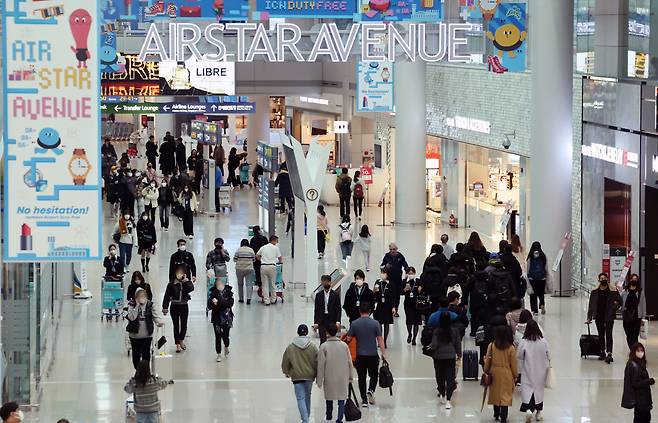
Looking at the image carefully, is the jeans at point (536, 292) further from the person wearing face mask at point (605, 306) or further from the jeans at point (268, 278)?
the jeans at point (268, 278)

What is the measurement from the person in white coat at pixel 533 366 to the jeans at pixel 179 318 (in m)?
6.06

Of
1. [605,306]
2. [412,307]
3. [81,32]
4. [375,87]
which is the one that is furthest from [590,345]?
[375,87]

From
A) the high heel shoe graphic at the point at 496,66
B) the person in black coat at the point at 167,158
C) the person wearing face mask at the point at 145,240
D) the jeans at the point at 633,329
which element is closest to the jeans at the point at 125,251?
the person wearing face mask at the point at 145,240

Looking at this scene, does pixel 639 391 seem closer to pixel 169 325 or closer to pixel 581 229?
pixel 169 325

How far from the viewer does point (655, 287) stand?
79.3 feet

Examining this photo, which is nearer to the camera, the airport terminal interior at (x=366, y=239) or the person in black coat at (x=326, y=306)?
the airport terminal interior at (x=366, y=239)

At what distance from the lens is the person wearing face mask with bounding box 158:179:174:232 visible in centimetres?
3628

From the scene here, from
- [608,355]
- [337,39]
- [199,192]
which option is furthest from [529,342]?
[199,192]

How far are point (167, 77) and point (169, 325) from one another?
2130 centimetres

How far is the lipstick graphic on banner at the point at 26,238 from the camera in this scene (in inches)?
516

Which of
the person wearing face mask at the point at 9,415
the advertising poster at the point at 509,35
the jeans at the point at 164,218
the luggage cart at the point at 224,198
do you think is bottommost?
the person wearing face mask at the point at 9,415

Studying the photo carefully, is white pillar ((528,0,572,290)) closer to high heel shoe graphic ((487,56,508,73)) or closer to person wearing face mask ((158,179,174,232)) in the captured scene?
high heel shoe graphic ((487,56,508,73))

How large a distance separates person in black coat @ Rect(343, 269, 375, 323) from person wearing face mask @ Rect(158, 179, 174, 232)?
52.7ft

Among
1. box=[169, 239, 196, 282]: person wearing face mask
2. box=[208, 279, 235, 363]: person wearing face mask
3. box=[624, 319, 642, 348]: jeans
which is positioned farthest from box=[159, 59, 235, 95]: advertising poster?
box=[624, 319, 642, 348]: jeans
